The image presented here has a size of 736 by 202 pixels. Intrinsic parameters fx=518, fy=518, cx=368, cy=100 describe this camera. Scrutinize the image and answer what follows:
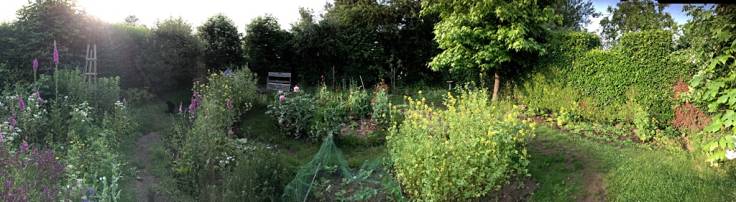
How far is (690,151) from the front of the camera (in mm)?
5625

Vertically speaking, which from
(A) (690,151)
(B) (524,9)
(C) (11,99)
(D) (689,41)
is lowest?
(A) (690,151)

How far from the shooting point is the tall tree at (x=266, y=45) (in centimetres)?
1308

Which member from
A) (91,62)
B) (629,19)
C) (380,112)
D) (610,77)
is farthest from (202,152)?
(629,19)

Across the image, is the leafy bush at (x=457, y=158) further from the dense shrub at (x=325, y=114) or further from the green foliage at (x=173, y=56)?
the green foliage at (x=173, y=56)

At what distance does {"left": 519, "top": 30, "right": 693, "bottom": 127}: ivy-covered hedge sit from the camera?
6930mm

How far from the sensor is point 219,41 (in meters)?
12.5

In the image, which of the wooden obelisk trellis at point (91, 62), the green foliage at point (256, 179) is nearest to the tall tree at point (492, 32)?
the green foliage at point (256, 179)

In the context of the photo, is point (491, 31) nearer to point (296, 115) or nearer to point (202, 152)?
point (296, 115)

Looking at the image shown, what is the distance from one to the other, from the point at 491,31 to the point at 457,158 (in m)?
5.09

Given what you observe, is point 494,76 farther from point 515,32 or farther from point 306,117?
point 306,117

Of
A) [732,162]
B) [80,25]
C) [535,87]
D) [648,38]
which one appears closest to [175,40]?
[80,25]

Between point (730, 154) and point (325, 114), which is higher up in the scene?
point (325, 114)

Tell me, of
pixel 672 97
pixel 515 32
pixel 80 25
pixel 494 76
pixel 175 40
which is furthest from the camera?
pixel 175 40

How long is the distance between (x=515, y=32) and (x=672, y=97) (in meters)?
2.47
